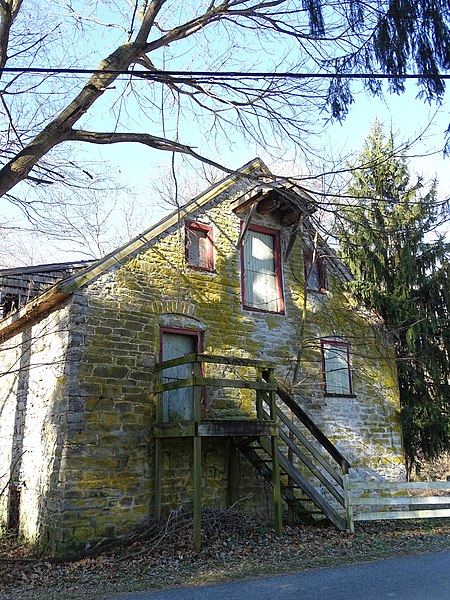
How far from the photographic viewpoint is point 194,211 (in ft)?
40.6

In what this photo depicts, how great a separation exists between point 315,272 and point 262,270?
5.57 feet

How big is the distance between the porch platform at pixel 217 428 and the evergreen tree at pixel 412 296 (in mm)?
5624

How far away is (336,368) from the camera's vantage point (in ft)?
45.4

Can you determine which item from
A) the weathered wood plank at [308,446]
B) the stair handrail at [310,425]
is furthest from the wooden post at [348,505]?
the stair handrail at [310,425]

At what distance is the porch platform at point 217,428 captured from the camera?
9383mm

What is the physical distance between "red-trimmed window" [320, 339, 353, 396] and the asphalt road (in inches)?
233

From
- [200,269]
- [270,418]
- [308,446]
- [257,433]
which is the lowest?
[308,446]

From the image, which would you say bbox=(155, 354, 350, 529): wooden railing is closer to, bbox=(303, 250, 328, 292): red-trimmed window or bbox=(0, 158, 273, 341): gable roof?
bbox=(0, 158, 273, 341): gable roof

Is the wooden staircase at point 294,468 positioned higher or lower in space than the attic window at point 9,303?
lower

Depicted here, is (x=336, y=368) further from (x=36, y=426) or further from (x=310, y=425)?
(x=36, y=426)

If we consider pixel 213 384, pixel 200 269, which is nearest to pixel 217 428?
pixel 213 384

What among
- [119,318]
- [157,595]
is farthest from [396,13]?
[119,318]

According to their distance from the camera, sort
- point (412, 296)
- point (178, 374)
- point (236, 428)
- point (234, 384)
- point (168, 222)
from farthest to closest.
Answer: point (412, 296) → point (168, 222) → point (178, 374) → point (234, 384) → point (236, 428)

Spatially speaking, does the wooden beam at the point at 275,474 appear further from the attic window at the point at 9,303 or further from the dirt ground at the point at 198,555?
the attic window at the point at 9,303
